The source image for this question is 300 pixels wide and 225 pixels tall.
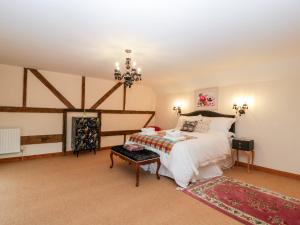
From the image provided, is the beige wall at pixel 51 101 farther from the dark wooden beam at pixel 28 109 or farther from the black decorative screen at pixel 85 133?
the black decorative screen at pixel 85 133

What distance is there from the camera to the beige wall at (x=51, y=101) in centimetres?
446

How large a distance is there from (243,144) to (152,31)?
319 centimetres

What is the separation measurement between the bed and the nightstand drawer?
0.51ft

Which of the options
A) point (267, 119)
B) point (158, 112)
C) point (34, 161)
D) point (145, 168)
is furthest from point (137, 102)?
point (267, 119)

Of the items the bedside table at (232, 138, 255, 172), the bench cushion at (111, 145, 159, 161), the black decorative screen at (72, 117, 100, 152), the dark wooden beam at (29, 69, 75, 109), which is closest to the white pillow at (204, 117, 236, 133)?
the bedside table at (232, 138, 255, 172)

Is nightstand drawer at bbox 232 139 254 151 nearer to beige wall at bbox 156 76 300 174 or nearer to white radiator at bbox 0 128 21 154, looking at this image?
beige wall at bbox 156 76 300 174

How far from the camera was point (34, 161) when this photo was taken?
456 cm

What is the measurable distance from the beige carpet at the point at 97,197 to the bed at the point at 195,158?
0.81ft

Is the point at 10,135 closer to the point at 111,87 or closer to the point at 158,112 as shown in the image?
the point at 111,87

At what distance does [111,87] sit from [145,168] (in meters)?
3.16

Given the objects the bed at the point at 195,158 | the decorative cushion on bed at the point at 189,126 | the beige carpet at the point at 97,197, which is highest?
the decorative cushion on bed at the point at 189,126

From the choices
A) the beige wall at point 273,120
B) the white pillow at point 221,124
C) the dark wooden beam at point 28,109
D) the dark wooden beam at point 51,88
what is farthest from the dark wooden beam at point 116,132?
the beige wall at point 273,120

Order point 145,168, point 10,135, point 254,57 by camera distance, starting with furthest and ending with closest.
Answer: point 10,135
point 145,168
point 254,57

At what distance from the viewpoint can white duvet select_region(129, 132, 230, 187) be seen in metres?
3.23
